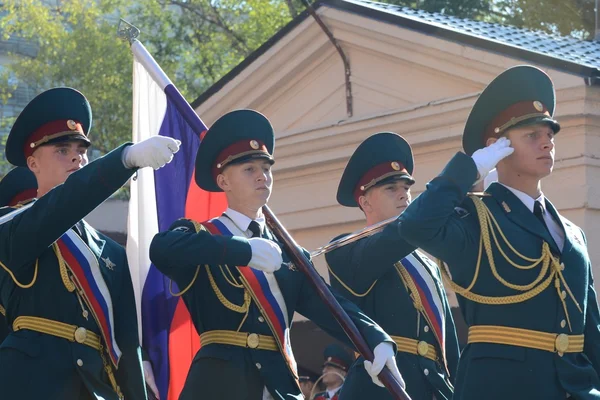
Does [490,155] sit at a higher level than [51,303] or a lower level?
higher

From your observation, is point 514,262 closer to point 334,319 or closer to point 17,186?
point 334,319

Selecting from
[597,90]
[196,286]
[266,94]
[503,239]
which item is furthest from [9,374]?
[266,94]

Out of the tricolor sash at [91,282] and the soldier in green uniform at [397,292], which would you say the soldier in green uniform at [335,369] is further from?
the tricolor sash at [91,282]

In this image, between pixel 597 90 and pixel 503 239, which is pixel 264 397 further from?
pixel 597 90

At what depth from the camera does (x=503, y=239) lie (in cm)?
541

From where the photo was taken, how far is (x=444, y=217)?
525 cm

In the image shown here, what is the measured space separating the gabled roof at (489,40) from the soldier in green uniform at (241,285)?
19.1 ft

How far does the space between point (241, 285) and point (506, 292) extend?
4.57ft

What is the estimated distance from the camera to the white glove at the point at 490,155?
5.36m

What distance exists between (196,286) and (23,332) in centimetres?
81

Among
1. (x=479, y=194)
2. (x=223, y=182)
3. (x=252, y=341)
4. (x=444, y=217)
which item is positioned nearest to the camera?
(x=444, y=217)

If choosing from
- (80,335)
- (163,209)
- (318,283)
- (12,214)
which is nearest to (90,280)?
(80,335)

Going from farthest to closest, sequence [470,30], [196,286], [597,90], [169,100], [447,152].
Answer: [470,30], [447,152], [597,90], [169,100], [196,286]

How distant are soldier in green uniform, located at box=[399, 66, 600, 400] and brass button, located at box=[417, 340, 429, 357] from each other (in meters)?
1.42
